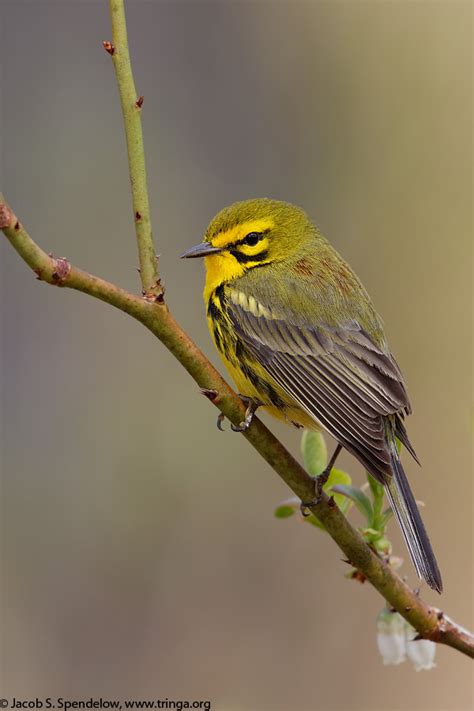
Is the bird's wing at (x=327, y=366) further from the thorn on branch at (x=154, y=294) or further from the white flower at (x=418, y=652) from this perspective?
the thorn on branch at (x=154, y=294)

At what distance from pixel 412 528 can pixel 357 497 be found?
357 millimetres

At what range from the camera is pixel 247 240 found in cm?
403

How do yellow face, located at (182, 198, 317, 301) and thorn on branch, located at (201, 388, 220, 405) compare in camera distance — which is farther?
yellow face, located at (182, 198, 317, 301)

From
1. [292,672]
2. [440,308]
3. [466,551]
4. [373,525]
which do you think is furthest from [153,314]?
[440,308]

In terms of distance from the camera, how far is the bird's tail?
3.01m

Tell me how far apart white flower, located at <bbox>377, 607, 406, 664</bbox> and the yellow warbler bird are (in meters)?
0.53

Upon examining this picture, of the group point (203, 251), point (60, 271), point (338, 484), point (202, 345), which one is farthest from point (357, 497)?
point (202, 345)

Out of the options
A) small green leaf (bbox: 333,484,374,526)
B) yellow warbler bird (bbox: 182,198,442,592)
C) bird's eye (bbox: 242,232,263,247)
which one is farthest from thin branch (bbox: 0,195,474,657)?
bird's eye (bbox: 242,232,263,247)

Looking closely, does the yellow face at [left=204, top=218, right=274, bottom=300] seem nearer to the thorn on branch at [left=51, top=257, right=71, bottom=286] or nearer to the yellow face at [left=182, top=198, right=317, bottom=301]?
the yellow face at [left=182, top=198, right=317, bottom=301]

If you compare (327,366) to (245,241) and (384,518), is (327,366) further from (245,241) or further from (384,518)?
(384,518)

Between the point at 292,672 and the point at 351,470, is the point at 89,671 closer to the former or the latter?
the point at 292,672

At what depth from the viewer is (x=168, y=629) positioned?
6180 mm

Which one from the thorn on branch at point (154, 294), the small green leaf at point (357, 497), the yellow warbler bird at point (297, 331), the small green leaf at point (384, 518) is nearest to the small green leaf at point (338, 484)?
the small green leaf at point (357, 497)

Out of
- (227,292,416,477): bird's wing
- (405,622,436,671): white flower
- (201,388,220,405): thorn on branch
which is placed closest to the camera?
(201,388,220,405): thorn on branch
